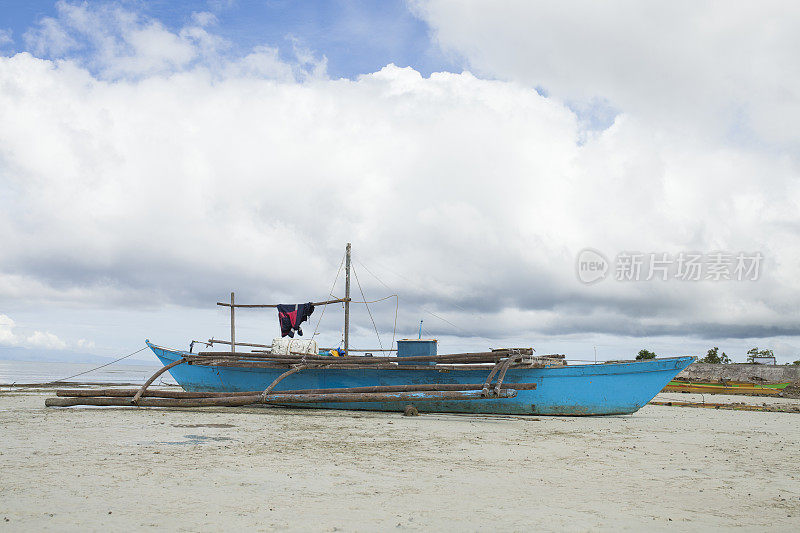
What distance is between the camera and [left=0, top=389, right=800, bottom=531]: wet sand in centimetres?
527

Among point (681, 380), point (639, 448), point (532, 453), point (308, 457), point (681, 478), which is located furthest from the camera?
point (681, 380)

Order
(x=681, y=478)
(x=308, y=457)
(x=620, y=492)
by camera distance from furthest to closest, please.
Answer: (x=308, y=457) → (x=681, y=478) → (x=620, y=492)

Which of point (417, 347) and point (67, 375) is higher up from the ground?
point (417, 347)

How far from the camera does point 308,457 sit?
8.48 metres

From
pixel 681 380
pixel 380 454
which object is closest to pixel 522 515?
pixel 380 454

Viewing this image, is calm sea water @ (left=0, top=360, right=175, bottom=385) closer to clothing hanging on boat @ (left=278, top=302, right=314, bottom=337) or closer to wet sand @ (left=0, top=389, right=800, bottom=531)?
clothing hanging on boat @ (left=278, top=302, right=314, bottom=337)

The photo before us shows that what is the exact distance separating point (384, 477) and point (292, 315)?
1726 cm

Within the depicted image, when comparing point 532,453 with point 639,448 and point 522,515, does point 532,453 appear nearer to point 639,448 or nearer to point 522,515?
point 639,448

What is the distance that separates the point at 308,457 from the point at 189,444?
2324 mm

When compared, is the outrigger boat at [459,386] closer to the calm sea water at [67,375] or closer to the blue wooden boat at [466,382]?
the blue wooden boat at [466,382]

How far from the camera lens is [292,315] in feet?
78.3

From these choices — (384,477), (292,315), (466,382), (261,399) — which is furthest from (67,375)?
(384,477)

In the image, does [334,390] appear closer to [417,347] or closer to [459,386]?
[417,347]

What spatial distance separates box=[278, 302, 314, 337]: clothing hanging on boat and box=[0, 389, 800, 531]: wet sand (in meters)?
10.6
